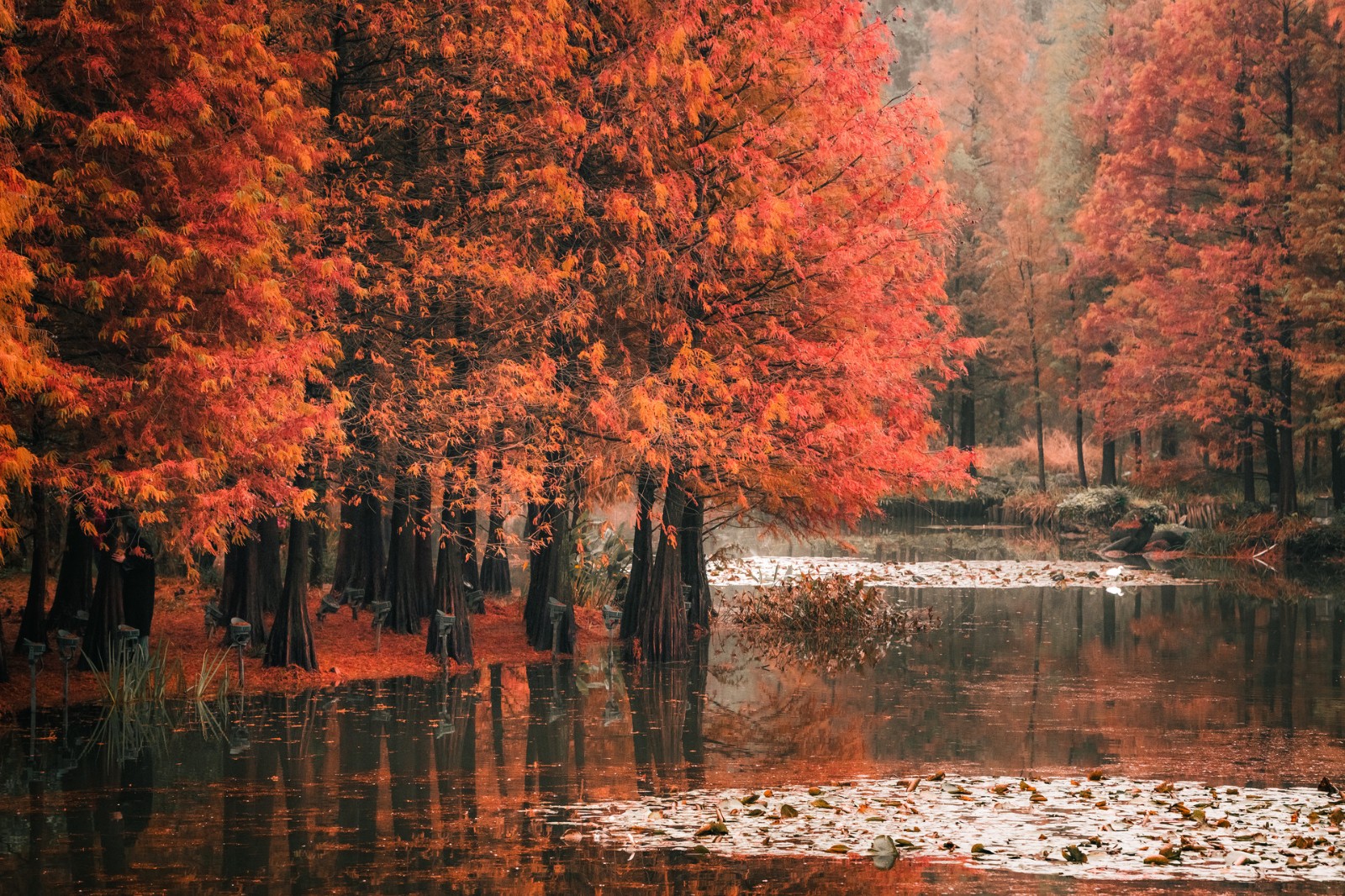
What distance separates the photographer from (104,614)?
1823cm

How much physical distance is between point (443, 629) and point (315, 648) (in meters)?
1.93

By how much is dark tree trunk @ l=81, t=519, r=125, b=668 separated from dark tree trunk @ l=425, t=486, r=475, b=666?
4.29 metres

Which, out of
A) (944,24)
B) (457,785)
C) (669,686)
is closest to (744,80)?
(669,686)

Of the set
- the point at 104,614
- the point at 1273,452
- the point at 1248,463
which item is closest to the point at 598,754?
the point at 104,614

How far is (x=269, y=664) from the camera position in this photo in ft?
62.1

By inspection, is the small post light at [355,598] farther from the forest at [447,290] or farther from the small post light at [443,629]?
the small post light at [443,629]

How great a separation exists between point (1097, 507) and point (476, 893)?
39570 millimetres

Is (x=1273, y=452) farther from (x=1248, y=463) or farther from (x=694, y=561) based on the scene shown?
(x=694, y=561)

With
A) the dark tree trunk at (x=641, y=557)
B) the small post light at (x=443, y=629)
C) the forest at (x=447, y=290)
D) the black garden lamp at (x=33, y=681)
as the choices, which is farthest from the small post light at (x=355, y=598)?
the black garden lamp at (x=33, y=681)

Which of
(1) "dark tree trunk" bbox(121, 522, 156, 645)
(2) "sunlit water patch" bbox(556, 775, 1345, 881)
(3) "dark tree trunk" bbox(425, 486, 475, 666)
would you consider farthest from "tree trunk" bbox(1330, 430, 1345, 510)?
(1) "dark tree trunk" bbox(121, 522, 156, 645)

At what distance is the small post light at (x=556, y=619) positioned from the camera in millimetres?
21016

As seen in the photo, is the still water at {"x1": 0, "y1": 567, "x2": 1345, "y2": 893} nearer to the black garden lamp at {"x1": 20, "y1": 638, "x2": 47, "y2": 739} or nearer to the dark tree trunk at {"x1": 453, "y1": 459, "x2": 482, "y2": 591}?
the black garden lamp at {"x1": 20, "y1": 638, "x2": 47, "y2": 739}

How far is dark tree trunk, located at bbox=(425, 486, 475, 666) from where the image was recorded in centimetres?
2023

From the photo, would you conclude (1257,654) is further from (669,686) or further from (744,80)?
(744,80)
